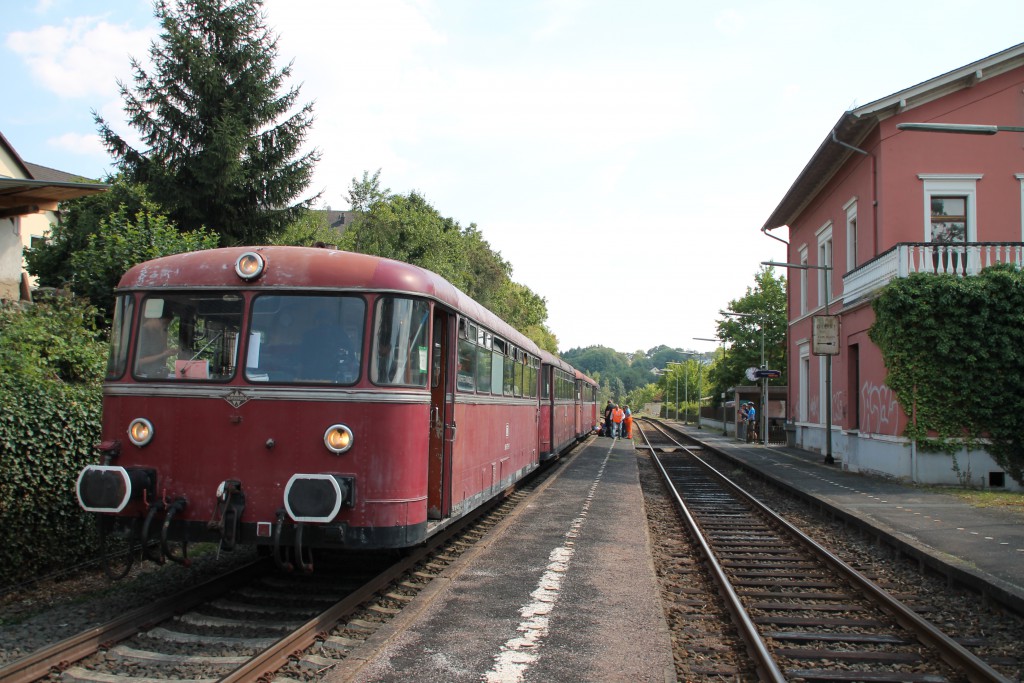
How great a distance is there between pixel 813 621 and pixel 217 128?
18.9 metres

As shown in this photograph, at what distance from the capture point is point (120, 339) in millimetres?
7219

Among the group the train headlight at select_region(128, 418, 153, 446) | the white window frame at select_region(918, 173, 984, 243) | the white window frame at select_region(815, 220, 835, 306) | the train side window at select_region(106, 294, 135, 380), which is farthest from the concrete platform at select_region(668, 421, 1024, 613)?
the white window frame at select_region(815, 220, 835, 306)

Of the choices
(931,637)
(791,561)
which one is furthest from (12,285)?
(931,637)

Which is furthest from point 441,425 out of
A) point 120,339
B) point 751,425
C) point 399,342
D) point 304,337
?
point 751,425

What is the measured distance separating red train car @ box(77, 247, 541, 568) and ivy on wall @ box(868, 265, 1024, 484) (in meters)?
14.3

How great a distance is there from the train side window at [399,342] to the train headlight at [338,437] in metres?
0.45

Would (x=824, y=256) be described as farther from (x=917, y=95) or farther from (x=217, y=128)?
(x=217, y=128)

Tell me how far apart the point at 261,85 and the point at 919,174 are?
16420 millimetres

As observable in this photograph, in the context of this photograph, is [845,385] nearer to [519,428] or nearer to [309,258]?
Result: [519,428]

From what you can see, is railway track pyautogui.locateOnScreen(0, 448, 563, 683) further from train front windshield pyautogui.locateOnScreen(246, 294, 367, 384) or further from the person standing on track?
the person standing on track

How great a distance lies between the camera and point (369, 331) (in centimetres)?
689

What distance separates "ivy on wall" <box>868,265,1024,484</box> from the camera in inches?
700

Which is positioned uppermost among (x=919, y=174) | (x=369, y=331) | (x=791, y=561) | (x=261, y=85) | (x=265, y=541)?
(x=261, y=85)

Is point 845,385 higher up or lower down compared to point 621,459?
higher up
